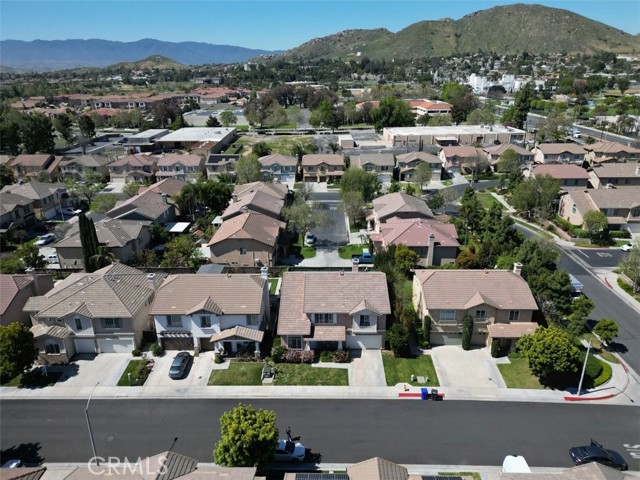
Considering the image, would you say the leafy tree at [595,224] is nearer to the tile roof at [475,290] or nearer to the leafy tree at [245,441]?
the tile roof at [475,290]

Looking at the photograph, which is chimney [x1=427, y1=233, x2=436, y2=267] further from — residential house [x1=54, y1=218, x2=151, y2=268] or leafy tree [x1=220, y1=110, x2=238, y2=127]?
leafy tree [x1=220, y1=110, x2=238, y2=127]

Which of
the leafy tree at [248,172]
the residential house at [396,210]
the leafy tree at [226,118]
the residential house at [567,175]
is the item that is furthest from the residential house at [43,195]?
the leafy tree at [226,118]

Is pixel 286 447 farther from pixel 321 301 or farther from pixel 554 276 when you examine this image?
pixel 554 276

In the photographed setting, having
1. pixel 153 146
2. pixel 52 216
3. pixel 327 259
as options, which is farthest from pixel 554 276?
pixel 153 146

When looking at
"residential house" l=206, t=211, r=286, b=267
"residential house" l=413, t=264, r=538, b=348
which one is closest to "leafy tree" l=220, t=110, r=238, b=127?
"residential house" l=206, t=211, r=286, b=267

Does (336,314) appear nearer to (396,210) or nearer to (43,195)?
(396,210)

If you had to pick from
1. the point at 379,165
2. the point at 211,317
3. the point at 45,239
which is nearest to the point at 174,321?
the point at 211,317
